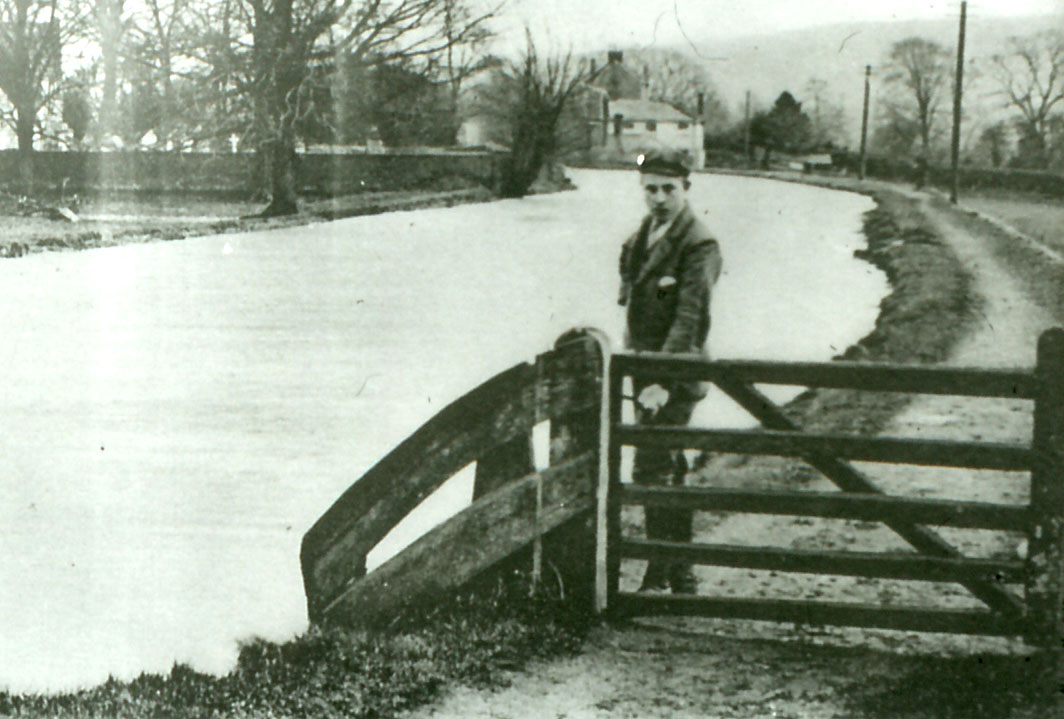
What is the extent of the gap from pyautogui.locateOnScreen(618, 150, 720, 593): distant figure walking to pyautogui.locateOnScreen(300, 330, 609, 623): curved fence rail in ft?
1.34

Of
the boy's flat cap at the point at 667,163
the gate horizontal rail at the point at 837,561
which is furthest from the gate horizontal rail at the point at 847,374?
the boy's flat cap at the point at 667,163

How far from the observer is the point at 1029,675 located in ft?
15.2

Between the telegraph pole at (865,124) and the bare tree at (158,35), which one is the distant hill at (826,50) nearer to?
the telegraph pole at (865,124)

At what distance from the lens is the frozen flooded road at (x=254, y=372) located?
5.94 m

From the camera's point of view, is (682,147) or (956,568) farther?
(682,147)

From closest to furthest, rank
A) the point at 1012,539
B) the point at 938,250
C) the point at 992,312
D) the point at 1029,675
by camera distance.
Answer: the point at 1029,675, the point at 1012,539, the point at 992,312, the point at 938,250

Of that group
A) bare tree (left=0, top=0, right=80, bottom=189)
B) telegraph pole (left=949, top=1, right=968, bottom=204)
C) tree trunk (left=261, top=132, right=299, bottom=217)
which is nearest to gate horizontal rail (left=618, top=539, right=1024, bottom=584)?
telegraph pole (left=949, top=1, right=968, bottom=204)

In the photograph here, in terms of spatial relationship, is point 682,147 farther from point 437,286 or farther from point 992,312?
point 992,312

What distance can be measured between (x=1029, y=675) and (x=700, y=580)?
1693mm

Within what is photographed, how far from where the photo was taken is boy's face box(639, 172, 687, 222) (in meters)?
5.26

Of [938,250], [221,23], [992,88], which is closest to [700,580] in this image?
[992,88]

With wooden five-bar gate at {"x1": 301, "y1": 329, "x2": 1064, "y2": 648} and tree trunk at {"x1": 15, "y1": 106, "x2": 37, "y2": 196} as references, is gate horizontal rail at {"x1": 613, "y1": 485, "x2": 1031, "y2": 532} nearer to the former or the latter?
wooden five-bar gate at {"x1": 301, "y1": 329, "x2": 1064, "y2": 648}

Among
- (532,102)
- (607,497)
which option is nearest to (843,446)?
(607,497)

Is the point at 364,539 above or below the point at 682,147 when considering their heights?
below
